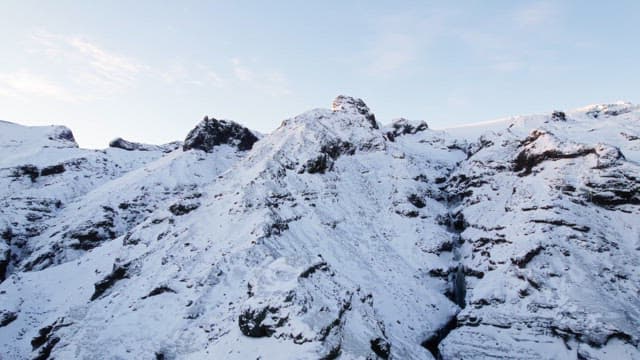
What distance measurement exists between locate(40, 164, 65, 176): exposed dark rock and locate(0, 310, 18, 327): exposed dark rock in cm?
3868

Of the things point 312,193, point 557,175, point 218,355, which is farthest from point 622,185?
point 218,355

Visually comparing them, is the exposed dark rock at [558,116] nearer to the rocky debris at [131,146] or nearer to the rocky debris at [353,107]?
the rocky debris at [353,107]

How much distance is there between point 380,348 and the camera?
2822 cm

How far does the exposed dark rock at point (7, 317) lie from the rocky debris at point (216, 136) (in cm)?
3700

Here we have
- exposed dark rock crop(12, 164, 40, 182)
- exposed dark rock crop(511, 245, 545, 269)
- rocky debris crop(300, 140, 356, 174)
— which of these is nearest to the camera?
exposed dark rock crop(511, 245, 545, 269)

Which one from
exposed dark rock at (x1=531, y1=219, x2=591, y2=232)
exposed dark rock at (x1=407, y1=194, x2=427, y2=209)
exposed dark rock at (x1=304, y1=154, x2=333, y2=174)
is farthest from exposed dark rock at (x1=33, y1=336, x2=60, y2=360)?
exposed dark rock at (x1=531, y1=219, x2=591, y2=232)

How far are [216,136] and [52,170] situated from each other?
2859 cm

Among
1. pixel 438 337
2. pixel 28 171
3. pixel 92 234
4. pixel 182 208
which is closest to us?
pixel 438 337

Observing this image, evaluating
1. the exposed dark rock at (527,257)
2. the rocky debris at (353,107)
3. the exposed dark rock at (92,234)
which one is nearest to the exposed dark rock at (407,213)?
the exposed dark rock at (527,257)

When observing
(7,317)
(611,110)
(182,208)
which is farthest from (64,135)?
(611,110)

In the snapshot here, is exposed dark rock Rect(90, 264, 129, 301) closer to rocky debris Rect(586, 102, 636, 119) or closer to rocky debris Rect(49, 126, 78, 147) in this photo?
rocky debris Rect(49, 126, 78, 147)

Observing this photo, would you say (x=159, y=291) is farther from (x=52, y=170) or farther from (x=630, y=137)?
(x=630, y=137)

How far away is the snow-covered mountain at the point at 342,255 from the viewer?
33.0 meters

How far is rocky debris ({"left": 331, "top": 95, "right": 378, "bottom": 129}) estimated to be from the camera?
7156 centimetres
